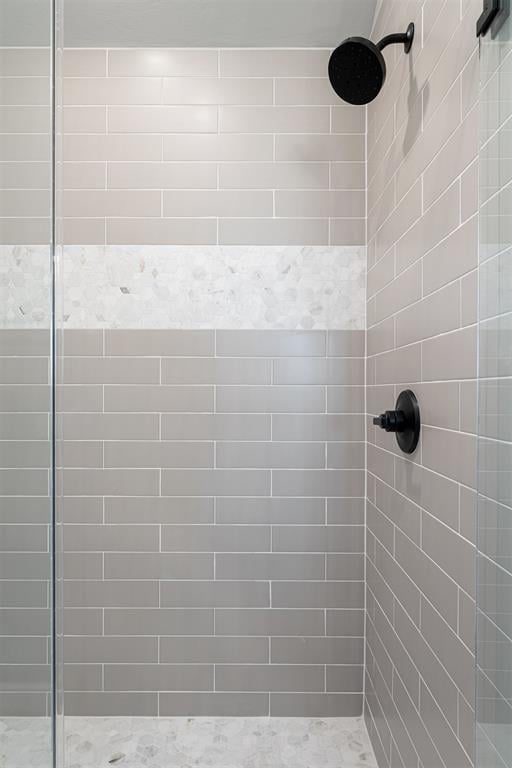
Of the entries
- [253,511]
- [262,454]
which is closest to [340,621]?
[253,511]

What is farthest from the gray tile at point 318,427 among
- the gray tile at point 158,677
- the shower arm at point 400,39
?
the shower arm at point 400,39

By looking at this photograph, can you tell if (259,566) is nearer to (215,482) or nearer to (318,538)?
(318,538)

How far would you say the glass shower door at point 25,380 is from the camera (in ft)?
2.13

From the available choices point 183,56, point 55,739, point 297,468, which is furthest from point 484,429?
point 183,56

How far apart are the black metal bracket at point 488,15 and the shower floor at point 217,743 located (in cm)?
188

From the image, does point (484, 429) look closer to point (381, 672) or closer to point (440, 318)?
point (440, 318)

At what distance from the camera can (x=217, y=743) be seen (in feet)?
5.87

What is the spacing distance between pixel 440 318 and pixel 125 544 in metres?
1.32

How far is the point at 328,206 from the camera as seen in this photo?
1.91 m

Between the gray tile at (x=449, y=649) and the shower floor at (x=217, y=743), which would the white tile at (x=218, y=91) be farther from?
the shower floor at (x=217, y=743)

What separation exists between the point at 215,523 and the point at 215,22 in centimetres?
167

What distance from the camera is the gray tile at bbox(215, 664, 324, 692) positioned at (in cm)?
190

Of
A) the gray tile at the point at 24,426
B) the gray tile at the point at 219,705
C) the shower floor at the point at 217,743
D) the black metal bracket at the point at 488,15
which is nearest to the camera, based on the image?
the gray tile at the point at 24,426

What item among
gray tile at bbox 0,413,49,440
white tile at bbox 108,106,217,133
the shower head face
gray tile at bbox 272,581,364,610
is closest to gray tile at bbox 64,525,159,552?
gray tile at bbox 272,581,364,610
